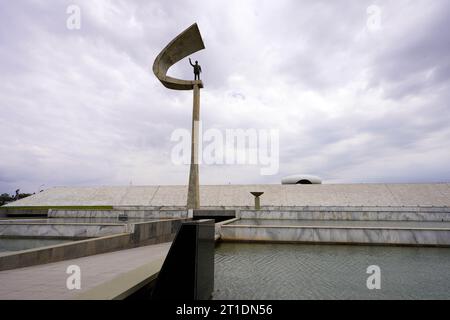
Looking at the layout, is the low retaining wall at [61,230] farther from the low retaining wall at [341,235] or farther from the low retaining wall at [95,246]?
the low retaining wall at [341,235]

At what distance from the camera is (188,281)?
267cm

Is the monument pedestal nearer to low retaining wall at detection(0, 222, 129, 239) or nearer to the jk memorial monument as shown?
the jk memorial monument

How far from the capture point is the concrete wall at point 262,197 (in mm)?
24594

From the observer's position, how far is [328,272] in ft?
13.6

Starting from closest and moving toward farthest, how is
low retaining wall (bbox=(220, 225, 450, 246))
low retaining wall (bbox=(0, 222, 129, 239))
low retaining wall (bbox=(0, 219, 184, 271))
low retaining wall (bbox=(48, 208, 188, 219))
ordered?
low retaining wall (bbox=(0, 219, 184, 271)), low retaining wall (bbox=(220, 225, 450, 246)), low retaining wall (bbox=(0, 222, 129, 239)), low retaining wall (bbox=(48, 208, 188, 219))

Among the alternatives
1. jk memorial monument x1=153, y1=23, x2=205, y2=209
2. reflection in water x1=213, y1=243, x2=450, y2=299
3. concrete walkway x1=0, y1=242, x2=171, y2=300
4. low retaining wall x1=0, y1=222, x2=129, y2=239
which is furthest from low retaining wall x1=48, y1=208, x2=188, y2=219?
concrete walkway x1=0, y1=242, x2=171, y2=300

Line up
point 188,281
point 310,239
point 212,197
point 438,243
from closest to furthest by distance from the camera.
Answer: point 188,281
point 438,243
point 310,239
point 212,197

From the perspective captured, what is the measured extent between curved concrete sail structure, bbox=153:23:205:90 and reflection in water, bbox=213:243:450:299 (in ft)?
38.8

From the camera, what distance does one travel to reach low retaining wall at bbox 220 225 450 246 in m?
6.47

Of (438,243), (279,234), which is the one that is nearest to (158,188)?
(279,234)

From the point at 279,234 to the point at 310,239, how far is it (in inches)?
31.7

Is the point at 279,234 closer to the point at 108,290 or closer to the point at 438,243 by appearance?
the point at 438,243

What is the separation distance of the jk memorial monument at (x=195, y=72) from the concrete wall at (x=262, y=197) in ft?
27.7

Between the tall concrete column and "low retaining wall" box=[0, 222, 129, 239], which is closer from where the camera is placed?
"low retaining wall" box=[0, 222, 129, 239]
